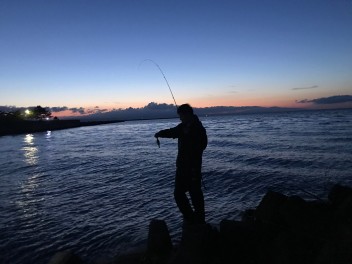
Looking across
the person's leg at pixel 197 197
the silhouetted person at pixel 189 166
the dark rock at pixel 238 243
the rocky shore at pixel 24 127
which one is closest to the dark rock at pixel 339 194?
the dark rock at pixel 238 243

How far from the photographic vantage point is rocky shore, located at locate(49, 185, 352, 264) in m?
4.32

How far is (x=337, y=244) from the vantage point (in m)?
3.85

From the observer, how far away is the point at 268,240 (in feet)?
17.9

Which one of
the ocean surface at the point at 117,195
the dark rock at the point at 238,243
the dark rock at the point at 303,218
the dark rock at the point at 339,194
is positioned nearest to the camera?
the dark rock at the point at 238,243

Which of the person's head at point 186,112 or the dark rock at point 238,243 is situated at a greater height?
the person's head at point 186,112

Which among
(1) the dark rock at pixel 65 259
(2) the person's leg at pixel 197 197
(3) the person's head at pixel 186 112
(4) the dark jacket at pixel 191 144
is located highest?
(3) the person's head at pixel 186 112

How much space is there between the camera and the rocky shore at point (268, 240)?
4316 mm

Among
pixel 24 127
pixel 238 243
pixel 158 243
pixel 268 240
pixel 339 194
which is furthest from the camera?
pixel 24 127

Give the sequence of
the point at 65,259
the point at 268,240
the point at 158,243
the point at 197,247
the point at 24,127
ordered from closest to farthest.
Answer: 1. the point at 197,247
2. the point at 268,240
3. the point at 65,259
4. the point at 158,243
5. the point at 24,127

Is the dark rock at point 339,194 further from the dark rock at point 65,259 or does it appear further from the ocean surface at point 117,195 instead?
the dark rock at point 65,259

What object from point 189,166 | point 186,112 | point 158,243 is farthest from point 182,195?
point 186,112

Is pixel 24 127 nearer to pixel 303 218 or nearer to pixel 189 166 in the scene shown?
pixel 189 166

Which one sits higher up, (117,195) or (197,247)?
(197,247)

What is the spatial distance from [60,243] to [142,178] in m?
8.09
